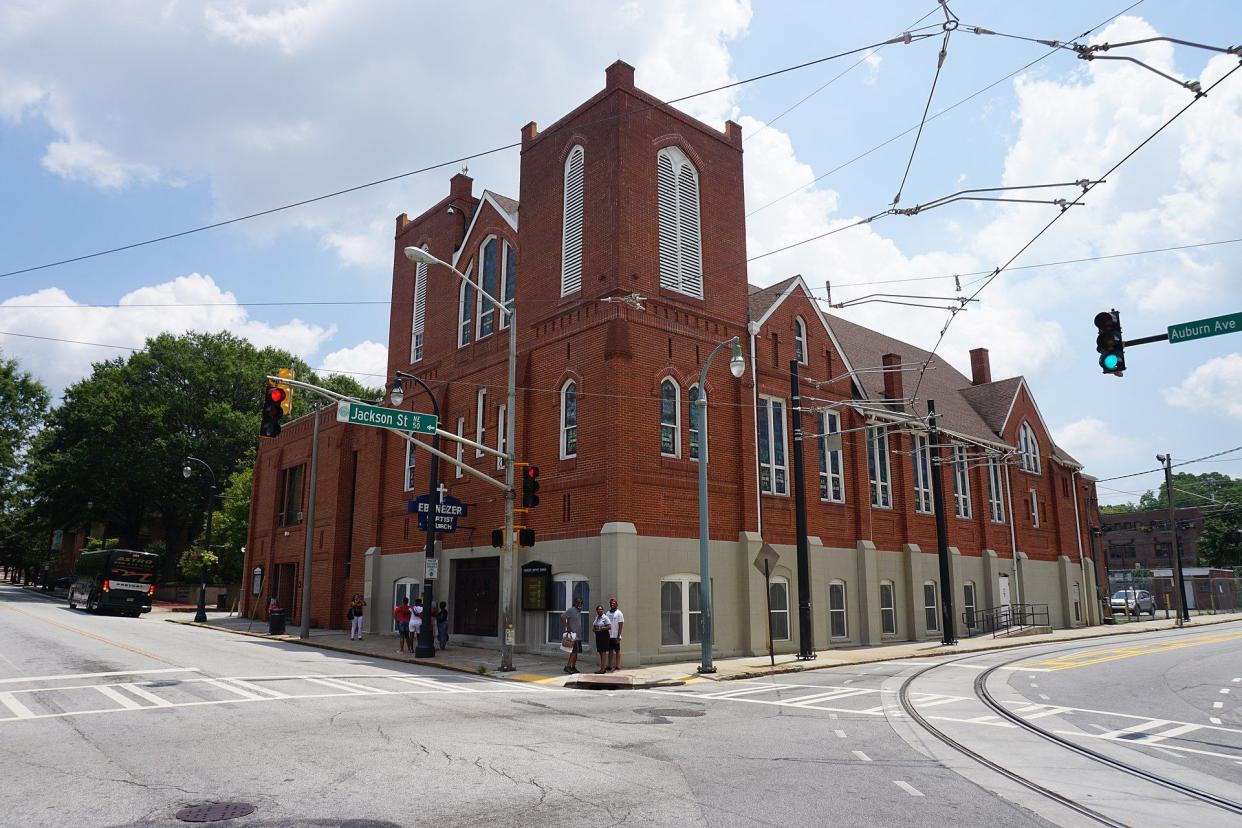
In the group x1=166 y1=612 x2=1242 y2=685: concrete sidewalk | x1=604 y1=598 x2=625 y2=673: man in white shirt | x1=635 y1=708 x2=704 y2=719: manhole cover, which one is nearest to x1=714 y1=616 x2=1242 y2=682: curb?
x1=166 y1=612 x2=1242 y2=685: concrete sidewalk

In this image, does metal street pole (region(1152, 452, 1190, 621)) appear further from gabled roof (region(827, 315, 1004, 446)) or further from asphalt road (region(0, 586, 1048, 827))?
asphalt road (region(0, 586, 1048, 827))

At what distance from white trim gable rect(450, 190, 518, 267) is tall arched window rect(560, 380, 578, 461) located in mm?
7402

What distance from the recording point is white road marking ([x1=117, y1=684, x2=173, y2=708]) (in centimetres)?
1248

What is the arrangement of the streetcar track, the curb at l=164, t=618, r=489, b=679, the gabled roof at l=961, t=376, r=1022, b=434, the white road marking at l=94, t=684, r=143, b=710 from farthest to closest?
the gabled roof at l=961, t=376, r=1022, b=434 → the curb at l=164, t=618, r=489, b=679 → the white road marking at l=94, t=684, r=143, b=710 → the streetcar track

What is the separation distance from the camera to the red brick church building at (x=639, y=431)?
22.8 m

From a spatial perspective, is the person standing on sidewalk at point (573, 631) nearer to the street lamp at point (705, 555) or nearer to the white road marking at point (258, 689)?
the street lamp at point (705, 555)

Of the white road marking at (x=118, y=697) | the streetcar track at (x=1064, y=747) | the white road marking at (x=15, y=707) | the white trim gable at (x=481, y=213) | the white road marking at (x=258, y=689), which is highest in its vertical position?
the white trim gable at (x=481, y=213)

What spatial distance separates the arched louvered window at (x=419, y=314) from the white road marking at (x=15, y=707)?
2135cm

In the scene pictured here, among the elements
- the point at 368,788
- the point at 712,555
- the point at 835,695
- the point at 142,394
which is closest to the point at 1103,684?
the point at 835,695

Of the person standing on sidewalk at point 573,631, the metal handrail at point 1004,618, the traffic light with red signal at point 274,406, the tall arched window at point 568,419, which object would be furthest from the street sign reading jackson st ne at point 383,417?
the metal handrail at point 1004,618

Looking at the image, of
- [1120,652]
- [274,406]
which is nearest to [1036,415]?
[1120,652]

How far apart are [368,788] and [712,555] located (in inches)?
676

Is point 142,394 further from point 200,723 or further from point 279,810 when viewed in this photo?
point 279,810

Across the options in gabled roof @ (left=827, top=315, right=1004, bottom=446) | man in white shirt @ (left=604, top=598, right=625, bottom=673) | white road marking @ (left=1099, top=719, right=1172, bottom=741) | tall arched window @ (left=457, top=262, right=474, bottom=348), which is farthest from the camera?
gabled roof @ (left=827, top=315, right=1004, bottom=446)
